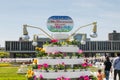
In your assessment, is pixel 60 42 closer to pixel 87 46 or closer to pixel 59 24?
pixel 59 24

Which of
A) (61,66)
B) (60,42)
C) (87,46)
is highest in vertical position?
(60,42)

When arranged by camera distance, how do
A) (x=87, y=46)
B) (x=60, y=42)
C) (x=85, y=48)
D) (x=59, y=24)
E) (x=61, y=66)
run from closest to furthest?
1. (x=61, y=66)
2. (x=60, y=42)
3. (x=59, y=24)
4. (x=85, y=48)
5. (x=87, y=46)

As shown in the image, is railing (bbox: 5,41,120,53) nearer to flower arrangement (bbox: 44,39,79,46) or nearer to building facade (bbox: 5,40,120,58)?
building facade (bbox: 5,40,120,58)

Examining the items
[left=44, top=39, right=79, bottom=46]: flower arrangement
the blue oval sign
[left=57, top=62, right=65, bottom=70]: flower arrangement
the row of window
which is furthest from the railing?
[left=57, top=62, right=65, bottom=70]: flower arrangement

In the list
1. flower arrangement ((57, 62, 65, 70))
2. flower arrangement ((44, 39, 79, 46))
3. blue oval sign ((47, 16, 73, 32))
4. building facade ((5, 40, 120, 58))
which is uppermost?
blue oval sign ((47, 16, 73, 32))

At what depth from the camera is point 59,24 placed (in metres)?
23.8

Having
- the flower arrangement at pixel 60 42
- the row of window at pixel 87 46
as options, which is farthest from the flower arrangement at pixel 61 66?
the row of window at pixel 87 46

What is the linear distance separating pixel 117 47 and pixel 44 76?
553ft

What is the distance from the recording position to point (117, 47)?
618 feet

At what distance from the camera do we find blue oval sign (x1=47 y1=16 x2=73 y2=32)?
23.7 m

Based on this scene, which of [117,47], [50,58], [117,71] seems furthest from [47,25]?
[117,47]

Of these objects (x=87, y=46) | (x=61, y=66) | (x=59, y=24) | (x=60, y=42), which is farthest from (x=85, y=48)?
(x=61, y=66)

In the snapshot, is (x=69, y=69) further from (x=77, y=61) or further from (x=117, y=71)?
(x=117, y=71)

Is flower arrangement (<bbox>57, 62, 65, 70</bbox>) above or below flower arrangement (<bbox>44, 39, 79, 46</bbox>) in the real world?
below
